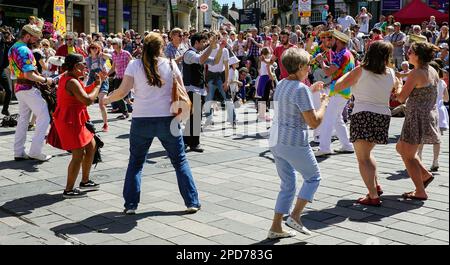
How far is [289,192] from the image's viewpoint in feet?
15.9

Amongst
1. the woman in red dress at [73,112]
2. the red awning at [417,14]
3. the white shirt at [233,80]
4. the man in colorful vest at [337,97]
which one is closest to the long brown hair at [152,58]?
the woman in red dress at [73,112]

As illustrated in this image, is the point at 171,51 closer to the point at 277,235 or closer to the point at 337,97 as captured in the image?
the point at 337,97

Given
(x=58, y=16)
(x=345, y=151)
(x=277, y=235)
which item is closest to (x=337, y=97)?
(x=345, y=151)

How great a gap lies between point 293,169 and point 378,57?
173cm

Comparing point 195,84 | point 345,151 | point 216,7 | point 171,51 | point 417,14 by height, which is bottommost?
point 345,151

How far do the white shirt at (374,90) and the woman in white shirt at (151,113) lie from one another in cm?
192

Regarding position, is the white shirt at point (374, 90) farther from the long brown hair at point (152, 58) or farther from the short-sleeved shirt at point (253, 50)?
the short-sleeved shirt at point (253, 50)

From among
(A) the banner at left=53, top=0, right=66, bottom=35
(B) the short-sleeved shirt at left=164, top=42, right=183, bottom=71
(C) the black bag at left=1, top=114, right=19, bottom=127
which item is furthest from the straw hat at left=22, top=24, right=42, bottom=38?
(A) the banner at left=53, top=0, right=66, bottom=35

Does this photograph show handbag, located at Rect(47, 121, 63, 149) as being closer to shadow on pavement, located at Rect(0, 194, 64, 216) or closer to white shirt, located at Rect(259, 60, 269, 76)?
shadow on pavement, located at Rect(0, 194, 64, 216)

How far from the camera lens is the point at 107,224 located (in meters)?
5.42

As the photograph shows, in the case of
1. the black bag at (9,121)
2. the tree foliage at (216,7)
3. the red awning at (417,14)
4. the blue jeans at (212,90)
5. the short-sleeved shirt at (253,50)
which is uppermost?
the tree foliage at (216,7)

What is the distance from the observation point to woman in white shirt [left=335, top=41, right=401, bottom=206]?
587 cm

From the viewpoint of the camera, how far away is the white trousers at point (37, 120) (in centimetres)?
848
